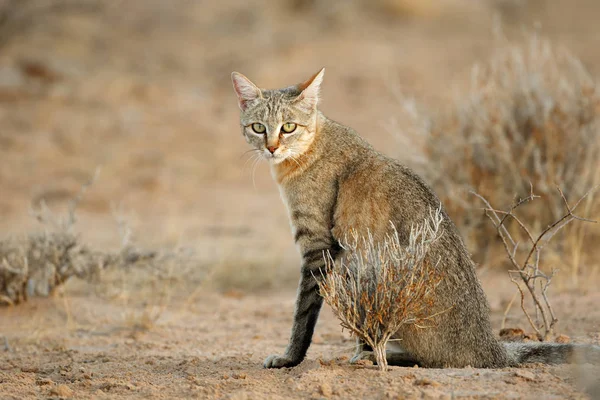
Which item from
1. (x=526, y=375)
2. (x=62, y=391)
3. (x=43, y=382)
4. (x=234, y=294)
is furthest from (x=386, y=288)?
(x=234, y=294)

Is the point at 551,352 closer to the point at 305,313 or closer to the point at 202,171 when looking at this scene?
the point at 305,313

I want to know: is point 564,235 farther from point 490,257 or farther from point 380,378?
point 380,378

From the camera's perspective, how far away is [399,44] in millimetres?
18172

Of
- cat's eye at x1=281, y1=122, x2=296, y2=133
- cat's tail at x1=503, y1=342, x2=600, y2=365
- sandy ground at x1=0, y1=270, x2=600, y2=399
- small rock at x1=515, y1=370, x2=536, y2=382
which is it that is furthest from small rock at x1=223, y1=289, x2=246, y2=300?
small rock at x1=515, y1=370, x2=536, y2=382

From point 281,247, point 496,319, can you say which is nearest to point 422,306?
point 496,319

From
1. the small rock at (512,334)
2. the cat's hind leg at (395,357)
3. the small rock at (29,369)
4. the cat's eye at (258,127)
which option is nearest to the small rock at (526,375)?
the cat's hind leg at (395,357)

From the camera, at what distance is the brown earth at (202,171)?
14.7 feet

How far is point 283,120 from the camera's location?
5.18 metres

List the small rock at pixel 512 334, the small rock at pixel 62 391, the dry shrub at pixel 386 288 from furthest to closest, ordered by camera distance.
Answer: the small rock at pixel 512 334 < the dry shrub at pixel 386 288 < the small rock at pixel 62 391

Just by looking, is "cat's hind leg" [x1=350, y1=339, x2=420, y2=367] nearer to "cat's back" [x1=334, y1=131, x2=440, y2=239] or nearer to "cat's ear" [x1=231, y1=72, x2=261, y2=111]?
"cat's back" [x1=334, y1=131, x2=440, y2=239]

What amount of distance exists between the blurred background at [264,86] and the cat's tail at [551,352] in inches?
79.7

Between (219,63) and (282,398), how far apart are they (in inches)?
552

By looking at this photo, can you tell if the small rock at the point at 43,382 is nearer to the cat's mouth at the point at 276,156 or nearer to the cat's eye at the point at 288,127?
the cat's mouth at the point at 276,156

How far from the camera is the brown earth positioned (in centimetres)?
448
